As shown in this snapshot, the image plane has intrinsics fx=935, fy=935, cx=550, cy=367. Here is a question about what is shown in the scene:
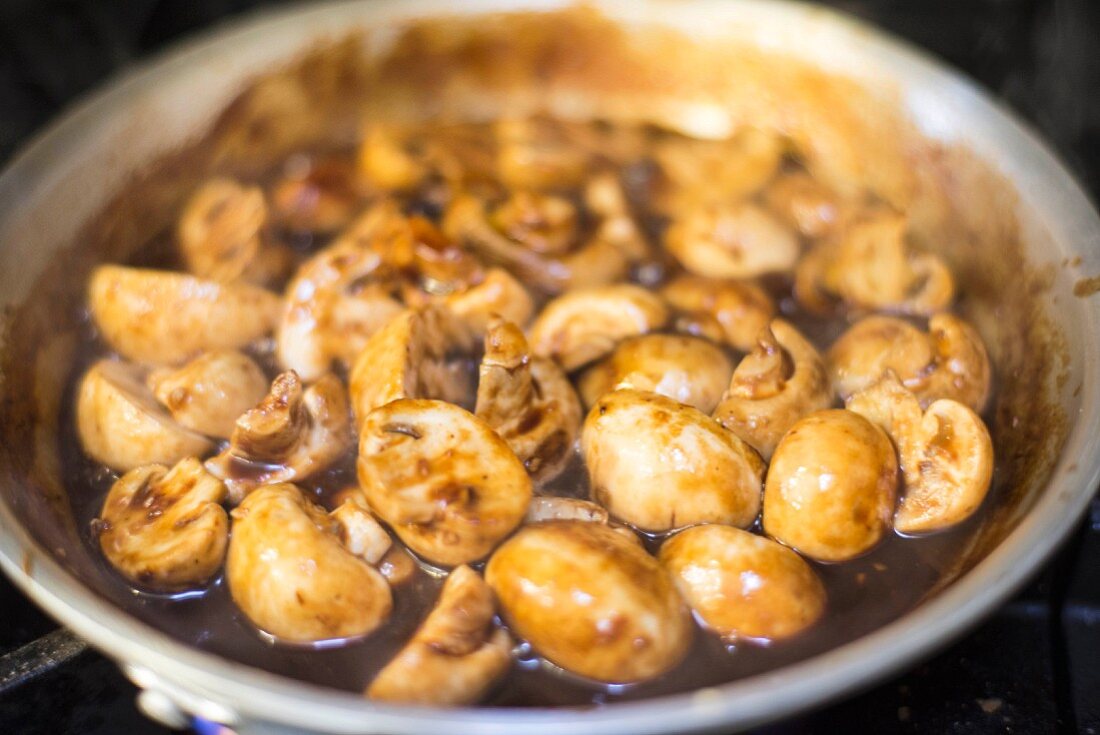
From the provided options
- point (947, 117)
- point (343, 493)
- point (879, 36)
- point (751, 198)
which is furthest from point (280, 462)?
point (879, 36)

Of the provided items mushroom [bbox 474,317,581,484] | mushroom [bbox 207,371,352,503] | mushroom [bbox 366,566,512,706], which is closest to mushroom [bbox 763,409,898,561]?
mushroom [bbox 474,317,581,484]

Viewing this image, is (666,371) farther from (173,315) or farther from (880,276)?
(173,315)

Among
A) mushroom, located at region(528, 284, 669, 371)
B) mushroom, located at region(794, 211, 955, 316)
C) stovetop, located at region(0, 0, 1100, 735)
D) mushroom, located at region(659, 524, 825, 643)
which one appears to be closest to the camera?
mushroom, located at region(659, 524, 825, 643)

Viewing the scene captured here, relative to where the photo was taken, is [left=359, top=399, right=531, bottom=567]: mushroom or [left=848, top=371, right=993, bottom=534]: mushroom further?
[left=848, top=371, right=993, bottom=534]: mushroom

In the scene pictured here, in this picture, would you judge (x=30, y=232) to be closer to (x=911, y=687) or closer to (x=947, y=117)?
(x=911, y=687)

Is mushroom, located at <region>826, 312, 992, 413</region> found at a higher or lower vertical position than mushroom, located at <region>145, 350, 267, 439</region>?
lower

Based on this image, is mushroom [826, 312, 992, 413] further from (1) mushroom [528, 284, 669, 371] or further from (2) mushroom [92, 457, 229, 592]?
(2) mushroom [92, 457, 229, 592]
